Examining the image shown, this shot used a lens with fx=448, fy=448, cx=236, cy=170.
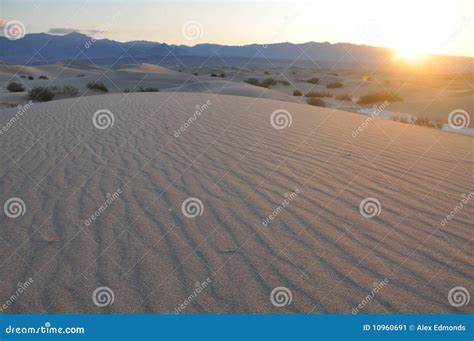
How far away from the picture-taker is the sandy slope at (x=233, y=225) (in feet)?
10.2

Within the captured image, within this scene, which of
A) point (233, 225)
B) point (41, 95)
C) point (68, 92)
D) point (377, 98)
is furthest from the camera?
point (377, 98)

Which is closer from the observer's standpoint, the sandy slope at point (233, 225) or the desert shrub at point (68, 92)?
the sandy slope at point (233, 225)

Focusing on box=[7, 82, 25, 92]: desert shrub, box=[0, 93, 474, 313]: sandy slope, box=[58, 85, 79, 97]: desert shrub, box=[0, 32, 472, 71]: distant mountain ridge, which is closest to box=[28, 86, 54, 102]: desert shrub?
box=[58, 85, 79, 97]: desert shrub

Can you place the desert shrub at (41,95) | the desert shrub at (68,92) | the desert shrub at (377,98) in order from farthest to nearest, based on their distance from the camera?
1. the desert shrub at (377,98)
2. the desert shrub at (68,92)
3. the desert shrub at (41,95)

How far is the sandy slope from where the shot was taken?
3111 mm

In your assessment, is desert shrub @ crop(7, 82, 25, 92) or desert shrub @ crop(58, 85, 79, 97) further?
desert shrub @ crop(7, 82, 25, 92)

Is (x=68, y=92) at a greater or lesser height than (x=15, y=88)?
greater

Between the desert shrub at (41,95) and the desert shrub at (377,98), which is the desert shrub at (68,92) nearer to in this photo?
the desert shrub at (41,95)

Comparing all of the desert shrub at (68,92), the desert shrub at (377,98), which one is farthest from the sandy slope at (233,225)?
the desert shrub at (377,98)

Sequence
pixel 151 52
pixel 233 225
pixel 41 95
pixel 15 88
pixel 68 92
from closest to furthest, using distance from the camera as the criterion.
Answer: pixel 233 225, pixel 41 95, pixel 68 92, pixel 15 88, pixel 151 52

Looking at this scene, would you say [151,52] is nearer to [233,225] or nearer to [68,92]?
[68,92]

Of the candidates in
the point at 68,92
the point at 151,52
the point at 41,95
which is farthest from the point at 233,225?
the point at 151,52

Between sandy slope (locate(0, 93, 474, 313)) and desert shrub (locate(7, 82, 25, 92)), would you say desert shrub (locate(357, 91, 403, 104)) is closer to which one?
sandy slope (locate(0, 93, 474, 313))

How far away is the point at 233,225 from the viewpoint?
4.18 meters
